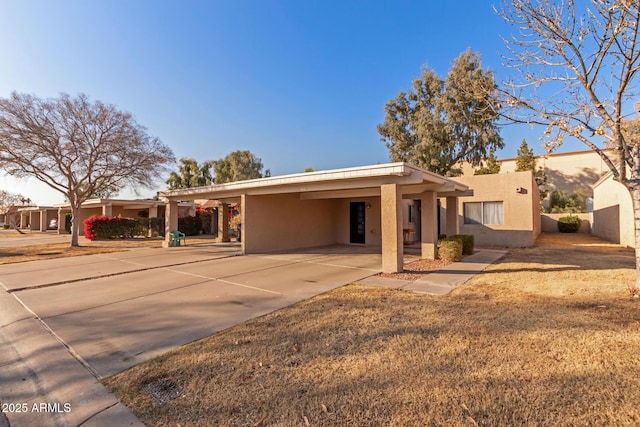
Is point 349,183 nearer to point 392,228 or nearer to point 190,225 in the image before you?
point 392,228

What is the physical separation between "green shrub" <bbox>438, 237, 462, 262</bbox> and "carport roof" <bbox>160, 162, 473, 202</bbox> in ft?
5.95

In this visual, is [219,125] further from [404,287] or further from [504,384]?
[504,384]

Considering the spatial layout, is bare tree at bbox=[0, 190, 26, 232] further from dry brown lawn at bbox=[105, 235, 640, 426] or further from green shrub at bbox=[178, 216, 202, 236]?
dry brown lawn at bbox=[105, 235, 640, 426]

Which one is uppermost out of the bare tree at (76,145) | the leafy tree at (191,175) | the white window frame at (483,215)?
the leafy tree at (191,175)

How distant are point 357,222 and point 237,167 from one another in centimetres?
2609

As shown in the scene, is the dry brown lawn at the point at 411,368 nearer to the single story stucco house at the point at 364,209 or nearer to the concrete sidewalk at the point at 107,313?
the concrete sidewalk at the point at 107,313

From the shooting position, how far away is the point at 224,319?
15.4 feet

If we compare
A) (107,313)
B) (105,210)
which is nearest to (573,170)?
(107,313)

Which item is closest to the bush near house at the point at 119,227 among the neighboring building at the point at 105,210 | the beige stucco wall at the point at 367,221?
the neighboring building at the point at 105,210

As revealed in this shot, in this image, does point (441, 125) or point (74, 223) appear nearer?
point (74, 223)

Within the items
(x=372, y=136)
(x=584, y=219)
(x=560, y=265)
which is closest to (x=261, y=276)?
(x=560, y=265)

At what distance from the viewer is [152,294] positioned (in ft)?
20.5

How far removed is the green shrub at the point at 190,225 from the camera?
23.2 m

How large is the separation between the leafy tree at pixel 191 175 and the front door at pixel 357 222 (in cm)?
2959
